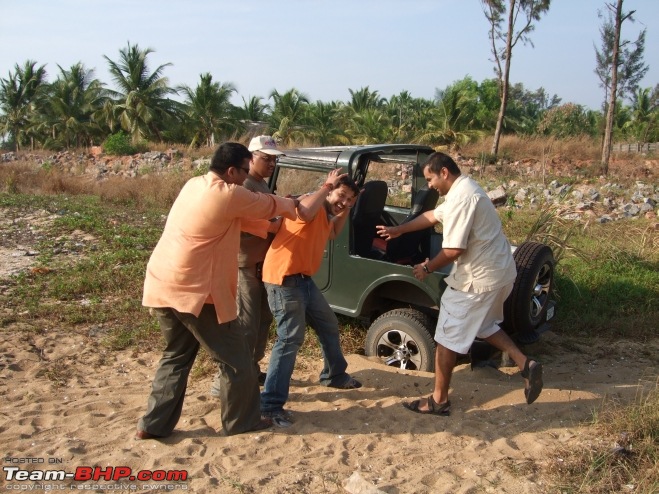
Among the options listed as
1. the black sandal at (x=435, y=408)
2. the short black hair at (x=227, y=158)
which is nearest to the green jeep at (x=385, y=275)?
the black sandal at (x=435, y=408)

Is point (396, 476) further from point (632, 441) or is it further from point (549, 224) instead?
point (549, 224)

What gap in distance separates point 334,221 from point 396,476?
1.81 meters

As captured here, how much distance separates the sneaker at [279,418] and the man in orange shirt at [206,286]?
25 cm

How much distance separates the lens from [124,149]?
3350 cm

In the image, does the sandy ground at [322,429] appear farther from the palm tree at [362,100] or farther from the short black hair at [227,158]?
the palm tree at [362,100]

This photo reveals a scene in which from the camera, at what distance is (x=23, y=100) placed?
4572cm

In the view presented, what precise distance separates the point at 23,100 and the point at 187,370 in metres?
48.8

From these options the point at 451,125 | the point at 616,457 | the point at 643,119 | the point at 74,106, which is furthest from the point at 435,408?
the point at 74,106

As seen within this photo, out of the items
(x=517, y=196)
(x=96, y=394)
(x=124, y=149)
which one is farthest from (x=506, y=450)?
(x=124, y=149)

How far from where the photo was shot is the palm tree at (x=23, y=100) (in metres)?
44.7

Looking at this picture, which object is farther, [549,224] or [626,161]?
[626,161]

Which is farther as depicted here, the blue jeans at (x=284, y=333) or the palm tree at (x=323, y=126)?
the palm tree at (x=323, y=126)

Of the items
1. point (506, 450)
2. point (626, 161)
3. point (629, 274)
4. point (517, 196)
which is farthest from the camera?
point (626, 161)

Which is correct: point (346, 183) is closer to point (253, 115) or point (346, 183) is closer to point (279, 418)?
point (279, 418)
